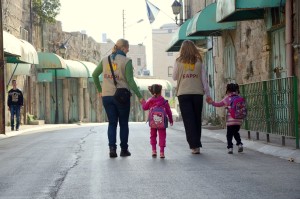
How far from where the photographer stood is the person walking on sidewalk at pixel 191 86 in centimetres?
1242

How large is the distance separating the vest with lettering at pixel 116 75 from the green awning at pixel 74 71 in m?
34.3

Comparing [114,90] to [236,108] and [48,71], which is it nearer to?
[236,108]

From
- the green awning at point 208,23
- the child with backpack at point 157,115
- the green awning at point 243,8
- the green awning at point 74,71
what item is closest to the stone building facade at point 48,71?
the green awning at point 74,71

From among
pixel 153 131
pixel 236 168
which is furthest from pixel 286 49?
pixel 236 168

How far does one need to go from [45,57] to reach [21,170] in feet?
105

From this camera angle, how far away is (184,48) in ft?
40.8

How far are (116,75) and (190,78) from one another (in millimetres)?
1217

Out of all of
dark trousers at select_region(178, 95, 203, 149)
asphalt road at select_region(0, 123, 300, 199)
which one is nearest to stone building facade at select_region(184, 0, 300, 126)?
dark trousers at select_region(178, 95, 203, 149)

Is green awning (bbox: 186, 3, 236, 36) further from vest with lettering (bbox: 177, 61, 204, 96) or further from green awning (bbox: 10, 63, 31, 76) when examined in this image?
green awning (bbox: 10, 63, 31, 76)

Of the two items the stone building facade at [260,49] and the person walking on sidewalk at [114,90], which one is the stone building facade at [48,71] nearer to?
the stone building facade at [260,49]

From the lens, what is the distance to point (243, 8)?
17.0 m

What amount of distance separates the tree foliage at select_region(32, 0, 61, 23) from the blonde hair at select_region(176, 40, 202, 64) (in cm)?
3178

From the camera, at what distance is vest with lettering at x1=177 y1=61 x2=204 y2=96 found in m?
12.4

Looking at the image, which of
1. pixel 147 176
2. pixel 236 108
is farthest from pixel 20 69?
pixel 147 176
